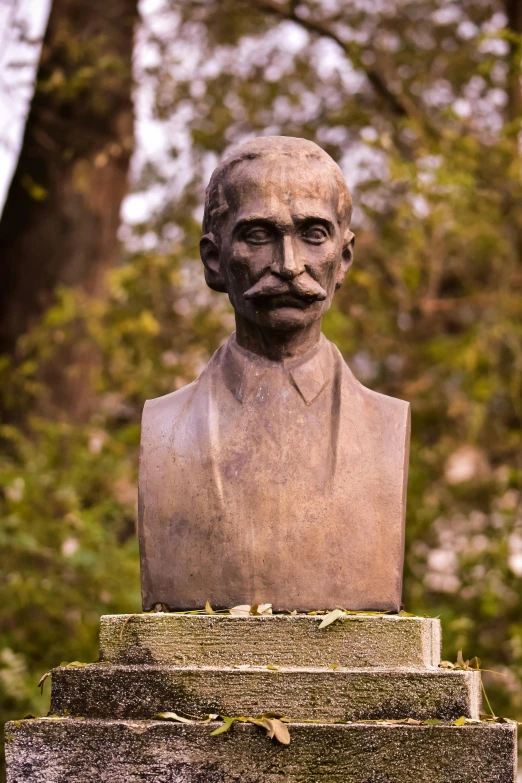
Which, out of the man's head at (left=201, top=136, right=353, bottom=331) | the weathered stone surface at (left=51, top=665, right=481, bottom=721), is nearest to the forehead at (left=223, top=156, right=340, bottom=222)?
the man's head at (left=201, top=136, right=353, bottom=331)

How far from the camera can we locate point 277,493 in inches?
→ 177

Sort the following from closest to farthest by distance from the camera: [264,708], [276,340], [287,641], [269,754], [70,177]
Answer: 1. [269,754]
2. [264,708]
3. [287,641]
4. [276,340]
5. [70,177]

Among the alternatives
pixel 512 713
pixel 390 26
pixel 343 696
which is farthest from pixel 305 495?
pixel 390 26

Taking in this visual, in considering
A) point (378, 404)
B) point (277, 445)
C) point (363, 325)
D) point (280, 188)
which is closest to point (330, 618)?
point (277, 445)

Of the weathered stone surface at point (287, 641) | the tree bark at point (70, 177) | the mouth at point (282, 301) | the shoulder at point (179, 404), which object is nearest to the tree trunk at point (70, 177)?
the tree bark at point (70, 177)

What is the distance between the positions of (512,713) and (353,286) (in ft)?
11.2

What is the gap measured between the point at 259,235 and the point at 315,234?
0.20 m

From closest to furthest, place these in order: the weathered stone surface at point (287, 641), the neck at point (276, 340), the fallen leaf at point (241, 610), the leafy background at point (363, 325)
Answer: the weathered stone surface at point (287, 641) < the fallen leaf at point (241, 610) < the neck at point (276, 340) < the leafy background at point (363, 325)

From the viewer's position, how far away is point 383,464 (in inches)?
181

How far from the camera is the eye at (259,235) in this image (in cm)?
447

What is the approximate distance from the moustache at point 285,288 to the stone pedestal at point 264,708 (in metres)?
1.08

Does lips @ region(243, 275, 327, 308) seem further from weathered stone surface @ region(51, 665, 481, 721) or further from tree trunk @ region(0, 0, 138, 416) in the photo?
tree trunk @ region(0, 0, 138, 416)

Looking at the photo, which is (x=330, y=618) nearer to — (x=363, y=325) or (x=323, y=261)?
(x=323, y=261)

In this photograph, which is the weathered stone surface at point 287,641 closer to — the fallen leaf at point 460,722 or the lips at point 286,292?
the fallen leaf at point 460,722
